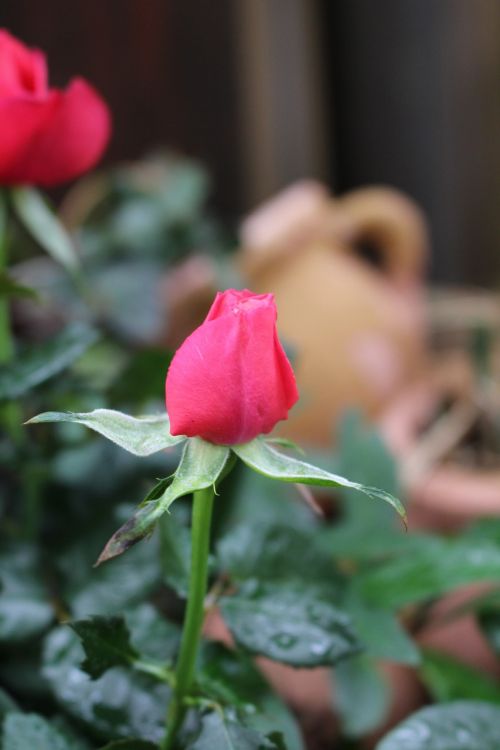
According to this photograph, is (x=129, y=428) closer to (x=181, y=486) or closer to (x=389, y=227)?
(x=181, y=486)

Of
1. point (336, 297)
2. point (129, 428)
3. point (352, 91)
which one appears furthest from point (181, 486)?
point (352, 91)

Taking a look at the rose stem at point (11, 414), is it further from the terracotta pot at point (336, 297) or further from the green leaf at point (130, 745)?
the terracotta pot at point (336, 297)

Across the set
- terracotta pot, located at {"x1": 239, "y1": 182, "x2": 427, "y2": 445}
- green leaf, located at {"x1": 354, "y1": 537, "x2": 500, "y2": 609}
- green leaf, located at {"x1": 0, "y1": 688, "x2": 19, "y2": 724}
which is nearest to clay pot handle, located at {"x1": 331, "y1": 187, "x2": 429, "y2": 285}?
terracotta pot, located at {"x1": 239, "y1": 182, "x2": 427, "y2": 445}

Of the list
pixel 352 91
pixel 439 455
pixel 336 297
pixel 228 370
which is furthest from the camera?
pixel 352 91

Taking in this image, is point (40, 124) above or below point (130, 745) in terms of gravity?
above

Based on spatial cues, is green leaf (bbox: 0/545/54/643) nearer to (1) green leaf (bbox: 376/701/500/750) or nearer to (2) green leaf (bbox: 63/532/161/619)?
(2) green leaf (bbox: 63/532/161/619)

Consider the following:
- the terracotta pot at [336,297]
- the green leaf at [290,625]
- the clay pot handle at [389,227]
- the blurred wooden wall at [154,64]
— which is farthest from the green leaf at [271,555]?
the blurred wooden wall at [154,64]

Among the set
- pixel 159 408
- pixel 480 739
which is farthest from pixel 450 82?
A: pixel 480 739

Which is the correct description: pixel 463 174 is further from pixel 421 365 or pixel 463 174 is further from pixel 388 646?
pixel 388 646
